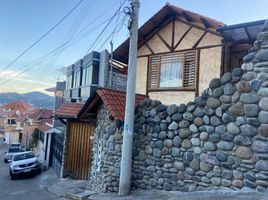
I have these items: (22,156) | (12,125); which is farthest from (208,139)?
(12,125)

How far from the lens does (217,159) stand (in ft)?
22.5

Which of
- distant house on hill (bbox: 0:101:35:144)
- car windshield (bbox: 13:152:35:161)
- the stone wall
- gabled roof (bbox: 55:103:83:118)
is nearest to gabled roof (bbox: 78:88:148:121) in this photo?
the stone wall

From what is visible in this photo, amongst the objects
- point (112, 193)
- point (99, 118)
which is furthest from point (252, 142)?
point (99, 118)

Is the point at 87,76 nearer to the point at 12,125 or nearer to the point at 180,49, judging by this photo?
the point at 180,49

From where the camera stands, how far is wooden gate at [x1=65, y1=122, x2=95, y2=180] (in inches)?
508

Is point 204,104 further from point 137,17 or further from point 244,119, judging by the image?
point 137,17

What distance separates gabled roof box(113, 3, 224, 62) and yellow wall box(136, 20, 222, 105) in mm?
283

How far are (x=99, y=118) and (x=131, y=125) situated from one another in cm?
223

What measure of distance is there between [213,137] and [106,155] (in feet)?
Result: 13.6

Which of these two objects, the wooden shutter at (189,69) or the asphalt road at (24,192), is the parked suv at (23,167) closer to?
the asphalt road at (24,192)

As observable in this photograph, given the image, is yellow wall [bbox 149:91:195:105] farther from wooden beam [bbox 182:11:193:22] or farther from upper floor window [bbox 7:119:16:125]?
upper floor window [bbox 7:119:16:125]

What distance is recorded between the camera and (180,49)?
11.7 metres

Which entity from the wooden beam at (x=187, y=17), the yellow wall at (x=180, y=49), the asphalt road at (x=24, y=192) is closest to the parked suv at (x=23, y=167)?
the asphalt road at (x=24, y=192)

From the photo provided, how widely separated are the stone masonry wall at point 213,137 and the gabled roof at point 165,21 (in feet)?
13.7
